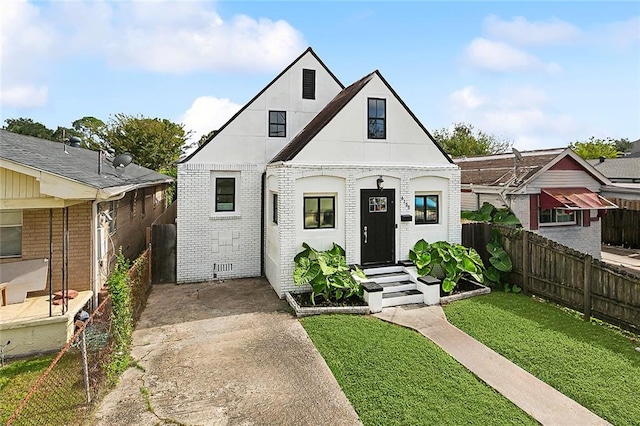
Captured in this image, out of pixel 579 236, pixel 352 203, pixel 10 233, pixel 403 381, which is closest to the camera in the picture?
pixel 403 381

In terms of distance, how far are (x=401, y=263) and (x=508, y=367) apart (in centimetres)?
525

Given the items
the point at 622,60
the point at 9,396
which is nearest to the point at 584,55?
the point at 622,60

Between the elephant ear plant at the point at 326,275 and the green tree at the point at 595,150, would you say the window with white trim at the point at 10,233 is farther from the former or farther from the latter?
the green tree at the point at 595,150

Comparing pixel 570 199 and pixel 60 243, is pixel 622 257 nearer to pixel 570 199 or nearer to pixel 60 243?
pixel 570 199

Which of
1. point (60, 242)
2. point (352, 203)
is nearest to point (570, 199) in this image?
point (352, 203)

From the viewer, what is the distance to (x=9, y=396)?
5.80 metres

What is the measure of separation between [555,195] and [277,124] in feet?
38.0

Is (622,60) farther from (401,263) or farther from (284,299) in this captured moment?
(284,299)

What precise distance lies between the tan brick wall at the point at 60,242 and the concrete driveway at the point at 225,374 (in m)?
1.93

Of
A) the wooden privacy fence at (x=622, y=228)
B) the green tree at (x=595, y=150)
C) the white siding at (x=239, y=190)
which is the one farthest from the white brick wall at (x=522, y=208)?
the green tree at (x=595, y=150)

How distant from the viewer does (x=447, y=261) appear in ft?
36.2

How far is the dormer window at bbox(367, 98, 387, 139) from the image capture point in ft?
38.5

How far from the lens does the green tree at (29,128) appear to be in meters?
54.3

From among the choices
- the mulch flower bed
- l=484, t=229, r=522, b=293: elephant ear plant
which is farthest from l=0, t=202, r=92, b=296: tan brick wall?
l=484, t=229, r=522, b=293: elephant ear plant
